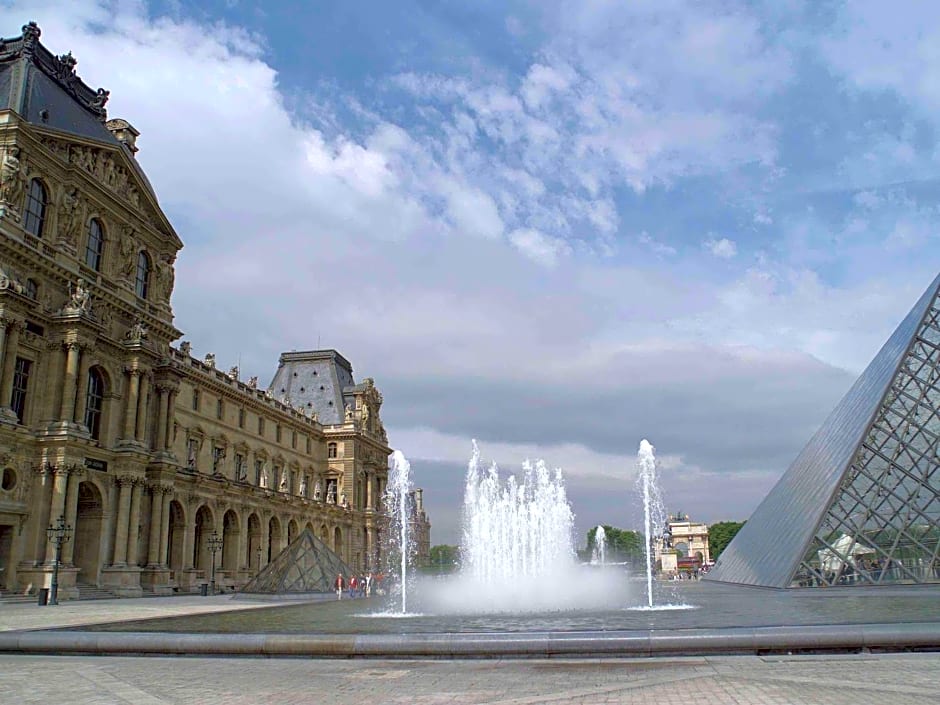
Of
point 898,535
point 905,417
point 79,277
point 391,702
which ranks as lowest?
point 391,702

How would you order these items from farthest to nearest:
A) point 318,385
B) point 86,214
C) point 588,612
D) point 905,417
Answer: point 318,385
point 86,214
point 905,417
point 588,612

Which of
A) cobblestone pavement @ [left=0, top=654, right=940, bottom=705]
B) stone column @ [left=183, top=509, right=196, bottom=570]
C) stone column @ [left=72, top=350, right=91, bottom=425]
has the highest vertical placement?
stone column @ [left=72, top=350, right=91, bottom=425]

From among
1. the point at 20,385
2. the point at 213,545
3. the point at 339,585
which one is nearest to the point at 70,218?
the point at 20,385

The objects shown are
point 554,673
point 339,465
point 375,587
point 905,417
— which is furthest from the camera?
point 339,465

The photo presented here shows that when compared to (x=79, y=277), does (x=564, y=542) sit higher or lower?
lower

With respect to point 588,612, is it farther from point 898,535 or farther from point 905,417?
point 905,417

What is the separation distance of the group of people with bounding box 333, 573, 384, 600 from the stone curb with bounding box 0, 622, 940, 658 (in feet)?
74.6

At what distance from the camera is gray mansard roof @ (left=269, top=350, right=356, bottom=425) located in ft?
254

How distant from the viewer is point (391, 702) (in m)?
8.31

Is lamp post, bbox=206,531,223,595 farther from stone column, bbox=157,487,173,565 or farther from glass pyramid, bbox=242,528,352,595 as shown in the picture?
glass pyramid, bbox=242,528,352,595

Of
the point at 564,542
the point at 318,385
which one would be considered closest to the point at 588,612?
the point at 564,542

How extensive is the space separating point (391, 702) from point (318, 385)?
238ft

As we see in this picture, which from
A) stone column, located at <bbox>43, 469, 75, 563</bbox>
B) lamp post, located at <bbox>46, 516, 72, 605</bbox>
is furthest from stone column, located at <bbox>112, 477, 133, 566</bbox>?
lamp post, located at <bbox>46, 516, 72, 605</bbox>

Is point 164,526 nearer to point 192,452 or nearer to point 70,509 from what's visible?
point 70,509
